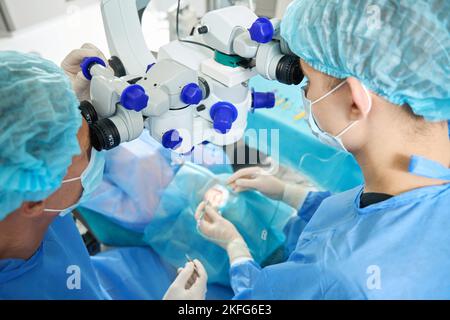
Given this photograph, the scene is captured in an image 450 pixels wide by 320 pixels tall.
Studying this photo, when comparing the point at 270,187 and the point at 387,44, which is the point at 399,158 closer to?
the point at 387,44

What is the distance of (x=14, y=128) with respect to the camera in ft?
2.10

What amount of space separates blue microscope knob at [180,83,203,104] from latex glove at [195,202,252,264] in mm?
590

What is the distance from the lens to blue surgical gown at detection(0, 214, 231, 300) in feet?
2.82

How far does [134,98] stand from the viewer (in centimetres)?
69

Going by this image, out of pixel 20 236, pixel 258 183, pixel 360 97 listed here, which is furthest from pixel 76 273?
pixel 360 97

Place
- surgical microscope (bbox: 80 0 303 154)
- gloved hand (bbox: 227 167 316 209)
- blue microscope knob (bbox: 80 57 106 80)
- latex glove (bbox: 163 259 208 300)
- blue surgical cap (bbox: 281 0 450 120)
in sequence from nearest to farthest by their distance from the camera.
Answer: blue surgical cap (bbox: 281 0 450 120), surgical microscope (bbox: 80 0 303 154), blue microscope knob (bbox: 80 57 106 80), latex glove (bbox: 163 259 208 300), gloved hand (bbox: 227 167 316 209)

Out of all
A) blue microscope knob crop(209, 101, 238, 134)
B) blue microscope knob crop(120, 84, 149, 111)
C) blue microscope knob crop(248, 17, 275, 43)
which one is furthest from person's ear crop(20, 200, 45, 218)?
blue microscope knob crop(248, 17, 275, 43)

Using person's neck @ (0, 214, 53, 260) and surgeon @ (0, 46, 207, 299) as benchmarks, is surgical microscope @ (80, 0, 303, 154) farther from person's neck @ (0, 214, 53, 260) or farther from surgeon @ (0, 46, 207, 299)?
person's neck @ (0, 214, 53, 260)

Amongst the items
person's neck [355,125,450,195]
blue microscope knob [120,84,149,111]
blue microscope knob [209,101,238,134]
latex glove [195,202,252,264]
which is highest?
blue microscope knob [120,84,149,111]

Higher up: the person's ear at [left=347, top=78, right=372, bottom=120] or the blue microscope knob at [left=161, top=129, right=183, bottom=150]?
the person's ear at [left=347, top=78, right=372, bottom=120]

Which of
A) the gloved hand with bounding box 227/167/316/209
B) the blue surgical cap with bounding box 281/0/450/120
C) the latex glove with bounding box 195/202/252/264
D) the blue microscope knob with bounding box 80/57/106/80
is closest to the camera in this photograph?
the blue surgical cap with bounding box 281/0/450/120

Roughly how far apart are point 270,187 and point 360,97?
2.44 ft
